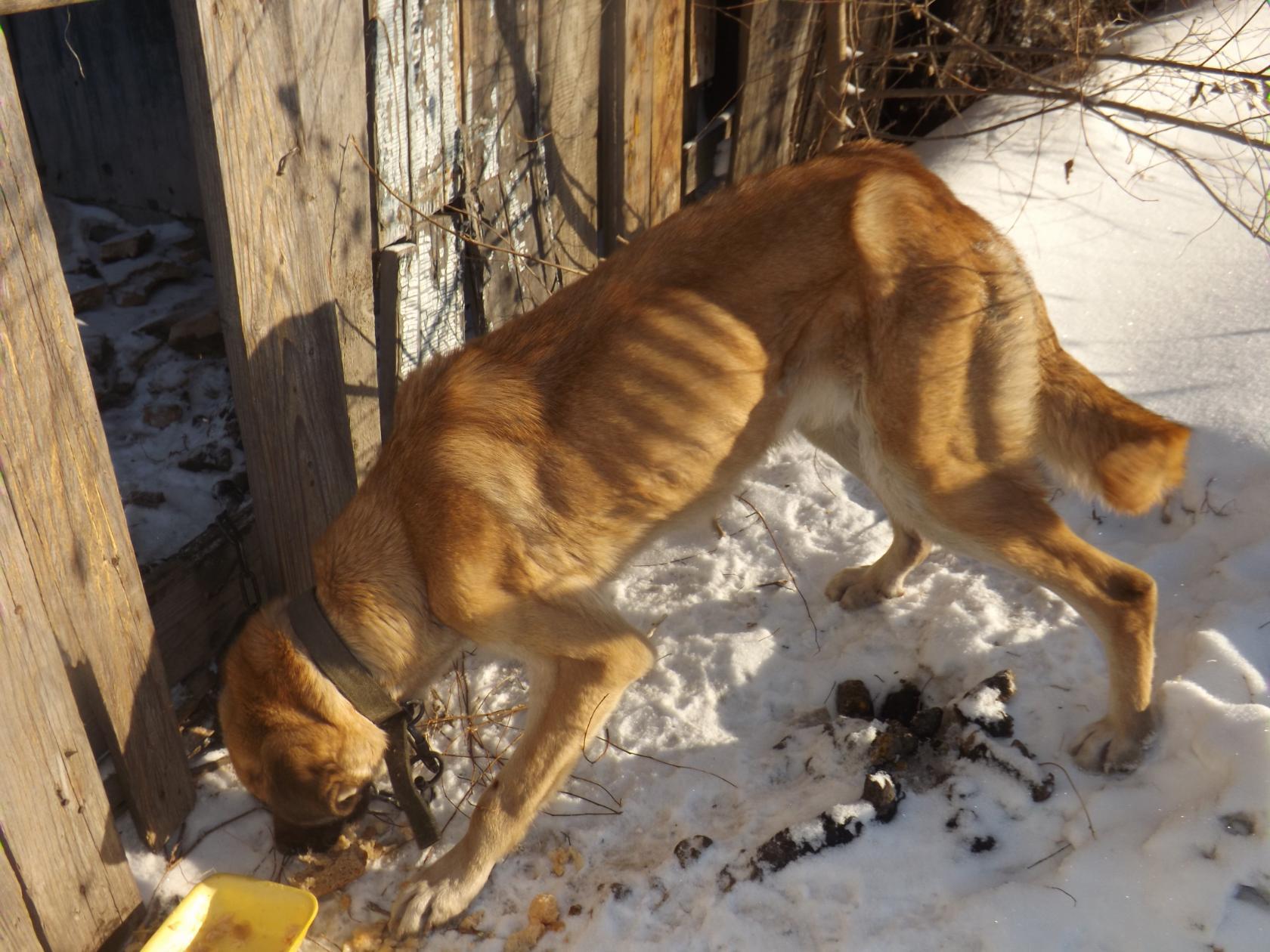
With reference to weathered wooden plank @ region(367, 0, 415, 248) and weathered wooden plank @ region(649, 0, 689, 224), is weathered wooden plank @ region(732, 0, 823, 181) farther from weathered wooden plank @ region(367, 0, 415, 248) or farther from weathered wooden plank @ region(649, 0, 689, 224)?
weathered wooden plank @ region(367, 0, 415, 248)

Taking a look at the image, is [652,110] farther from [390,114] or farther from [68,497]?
[68,497]

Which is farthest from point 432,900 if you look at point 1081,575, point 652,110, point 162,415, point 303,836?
point 652,110

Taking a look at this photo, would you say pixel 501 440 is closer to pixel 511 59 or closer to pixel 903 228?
pixel 903 228

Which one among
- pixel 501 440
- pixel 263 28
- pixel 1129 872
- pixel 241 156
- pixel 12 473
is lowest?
pixel 1129 872

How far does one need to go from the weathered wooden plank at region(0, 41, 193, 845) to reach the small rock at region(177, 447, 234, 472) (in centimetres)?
121

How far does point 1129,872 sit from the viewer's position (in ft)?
8.18

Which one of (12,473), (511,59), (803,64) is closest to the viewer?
(12,473)

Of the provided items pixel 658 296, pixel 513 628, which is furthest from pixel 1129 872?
pixel 658 296

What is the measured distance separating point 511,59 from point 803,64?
2.16m

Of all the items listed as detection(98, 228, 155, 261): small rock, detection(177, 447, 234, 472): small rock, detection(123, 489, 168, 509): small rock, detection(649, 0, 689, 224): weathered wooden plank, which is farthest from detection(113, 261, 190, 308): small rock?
detection(649, 0, 689, 224): weathered wooden plank

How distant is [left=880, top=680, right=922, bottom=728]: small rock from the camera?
3.17 meters

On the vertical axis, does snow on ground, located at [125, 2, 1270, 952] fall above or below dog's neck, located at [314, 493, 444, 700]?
below

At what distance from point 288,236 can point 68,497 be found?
3.04 ft

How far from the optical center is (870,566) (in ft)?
12.1
